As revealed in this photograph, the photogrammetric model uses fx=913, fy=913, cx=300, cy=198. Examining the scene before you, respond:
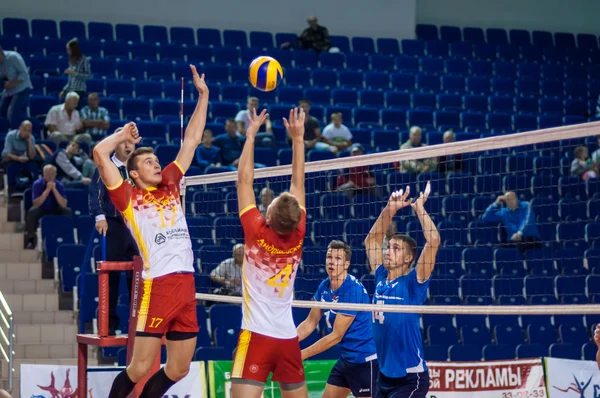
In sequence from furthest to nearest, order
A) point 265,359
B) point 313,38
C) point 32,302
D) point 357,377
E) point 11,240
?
point 313,38 < point 11,240 < point 32,302 < point 357,377 < point 265,359

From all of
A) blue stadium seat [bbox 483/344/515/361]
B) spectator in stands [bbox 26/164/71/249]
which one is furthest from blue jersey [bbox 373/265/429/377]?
spectator in stands [bbox 26/164/71/249]

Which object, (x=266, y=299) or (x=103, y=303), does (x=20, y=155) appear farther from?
(x=266, y=299)

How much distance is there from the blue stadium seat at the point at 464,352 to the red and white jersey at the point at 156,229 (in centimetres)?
671

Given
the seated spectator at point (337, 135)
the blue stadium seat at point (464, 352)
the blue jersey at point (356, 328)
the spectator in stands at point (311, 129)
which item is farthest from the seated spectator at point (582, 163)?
the blue jersey at point (356, 328)

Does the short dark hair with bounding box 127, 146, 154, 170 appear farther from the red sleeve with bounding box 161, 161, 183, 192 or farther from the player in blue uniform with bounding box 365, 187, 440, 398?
the player in blue uniform with bounding box 365, 187, 440, 398

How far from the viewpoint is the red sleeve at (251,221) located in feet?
20.1

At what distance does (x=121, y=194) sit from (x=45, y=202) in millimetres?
7016

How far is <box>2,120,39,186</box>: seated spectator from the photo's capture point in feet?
46.7

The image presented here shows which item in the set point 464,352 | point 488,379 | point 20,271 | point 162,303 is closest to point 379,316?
point 162,303

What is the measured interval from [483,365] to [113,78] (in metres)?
10.4

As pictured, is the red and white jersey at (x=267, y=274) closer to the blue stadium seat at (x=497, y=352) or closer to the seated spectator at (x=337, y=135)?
the blue stadium seat at (x=497, y=352)

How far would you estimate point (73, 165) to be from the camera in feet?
47.7

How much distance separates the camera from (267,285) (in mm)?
6176

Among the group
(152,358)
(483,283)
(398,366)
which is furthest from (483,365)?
(152,358)
